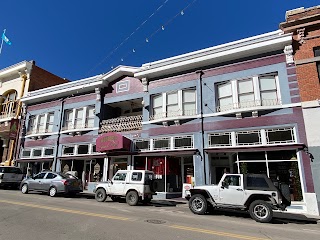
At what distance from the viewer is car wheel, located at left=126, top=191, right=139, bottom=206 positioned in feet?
43.5

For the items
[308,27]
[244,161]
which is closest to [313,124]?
[244,161]

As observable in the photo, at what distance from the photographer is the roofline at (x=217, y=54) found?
50.3ft

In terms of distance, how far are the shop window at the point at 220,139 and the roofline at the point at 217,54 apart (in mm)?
5202

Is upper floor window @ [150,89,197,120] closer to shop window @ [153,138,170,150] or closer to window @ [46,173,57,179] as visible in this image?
shop window @ [153,138,170,150]

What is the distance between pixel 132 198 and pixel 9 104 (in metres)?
22.8

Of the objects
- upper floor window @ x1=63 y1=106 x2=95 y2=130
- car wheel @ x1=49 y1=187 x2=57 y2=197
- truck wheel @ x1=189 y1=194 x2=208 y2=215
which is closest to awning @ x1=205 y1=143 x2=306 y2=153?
truck wheel @ x1=189 y1=194 x2=208 y2=215

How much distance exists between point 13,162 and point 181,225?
23175 millimetres

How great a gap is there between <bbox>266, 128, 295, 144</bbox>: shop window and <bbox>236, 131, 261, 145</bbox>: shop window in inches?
23.6

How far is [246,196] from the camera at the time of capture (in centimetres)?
1046

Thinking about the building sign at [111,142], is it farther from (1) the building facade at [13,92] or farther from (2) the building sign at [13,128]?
(1) the building facade at [13,92]

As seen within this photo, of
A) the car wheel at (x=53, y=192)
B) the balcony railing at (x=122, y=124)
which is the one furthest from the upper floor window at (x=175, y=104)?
the car wheel at (x=53, y=192)

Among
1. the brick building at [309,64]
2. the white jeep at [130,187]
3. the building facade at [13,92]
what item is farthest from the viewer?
the building facade at [13,92]

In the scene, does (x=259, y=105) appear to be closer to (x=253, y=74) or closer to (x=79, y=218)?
(x=253, y=74)

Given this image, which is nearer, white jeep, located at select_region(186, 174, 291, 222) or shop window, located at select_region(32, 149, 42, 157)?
white jeep, located at select_region(186, 174, 291, 222)
